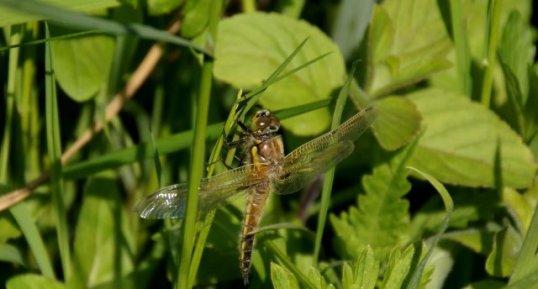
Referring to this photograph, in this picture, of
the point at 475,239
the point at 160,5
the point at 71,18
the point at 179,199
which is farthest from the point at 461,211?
the point at 71,18

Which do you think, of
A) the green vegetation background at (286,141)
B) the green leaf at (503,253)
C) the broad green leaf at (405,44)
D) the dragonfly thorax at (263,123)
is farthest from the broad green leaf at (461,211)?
the dragonfly thorax at (263,123)

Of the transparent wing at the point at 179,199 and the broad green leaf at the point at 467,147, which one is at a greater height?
the transparent wing at the point at 179,199

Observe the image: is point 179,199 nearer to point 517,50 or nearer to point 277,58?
point 277,58

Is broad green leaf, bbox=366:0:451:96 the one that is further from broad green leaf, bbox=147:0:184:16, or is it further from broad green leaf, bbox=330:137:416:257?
Result: broad green leaf, bbox=147:0:184:16

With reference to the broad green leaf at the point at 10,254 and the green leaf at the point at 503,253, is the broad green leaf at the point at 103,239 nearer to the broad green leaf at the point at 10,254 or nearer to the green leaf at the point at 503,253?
the broad green leaf at the point at 10,254

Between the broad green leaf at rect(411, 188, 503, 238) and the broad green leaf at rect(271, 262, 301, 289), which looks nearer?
the broad green leaf at rect(271, 262, 301, 289)

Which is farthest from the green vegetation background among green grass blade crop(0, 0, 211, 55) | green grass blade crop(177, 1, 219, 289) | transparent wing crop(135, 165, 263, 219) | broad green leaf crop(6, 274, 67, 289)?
green grass blade crop(0, 0, 211, 55)

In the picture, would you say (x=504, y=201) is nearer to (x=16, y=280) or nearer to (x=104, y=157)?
(x=104, y=157)
